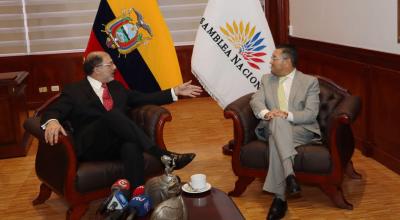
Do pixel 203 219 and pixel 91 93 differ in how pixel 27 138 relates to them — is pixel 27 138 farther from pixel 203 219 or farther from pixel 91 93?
pixel 203 219

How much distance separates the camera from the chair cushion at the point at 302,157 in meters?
3.43

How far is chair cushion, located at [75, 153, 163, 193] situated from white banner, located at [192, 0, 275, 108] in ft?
4.76

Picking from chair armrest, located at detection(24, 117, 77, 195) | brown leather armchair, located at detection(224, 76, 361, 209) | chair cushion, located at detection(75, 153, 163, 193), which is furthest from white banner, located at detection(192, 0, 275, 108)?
chair armrest, located at detection(24, 117, 77, 195)

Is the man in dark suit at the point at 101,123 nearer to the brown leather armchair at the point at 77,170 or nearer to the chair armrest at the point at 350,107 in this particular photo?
the brown leather armchair at the point at 77,170

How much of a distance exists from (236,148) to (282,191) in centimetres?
45

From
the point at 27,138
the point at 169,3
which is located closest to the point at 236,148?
the point at 27,138

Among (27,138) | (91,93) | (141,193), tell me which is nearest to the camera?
(141,193)

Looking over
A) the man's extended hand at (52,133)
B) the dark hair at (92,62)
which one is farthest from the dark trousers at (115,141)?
the dark hair at (92,62)

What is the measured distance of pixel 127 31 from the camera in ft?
14.5

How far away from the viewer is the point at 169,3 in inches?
297

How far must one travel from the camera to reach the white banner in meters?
4.51

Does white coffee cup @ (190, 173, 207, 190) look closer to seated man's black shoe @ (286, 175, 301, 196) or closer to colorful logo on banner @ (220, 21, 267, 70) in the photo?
seated man's black shoe @ (286, 175, 301, 196)

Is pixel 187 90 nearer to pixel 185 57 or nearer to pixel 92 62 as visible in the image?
pixel 92 62

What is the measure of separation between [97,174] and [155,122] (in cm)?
55
